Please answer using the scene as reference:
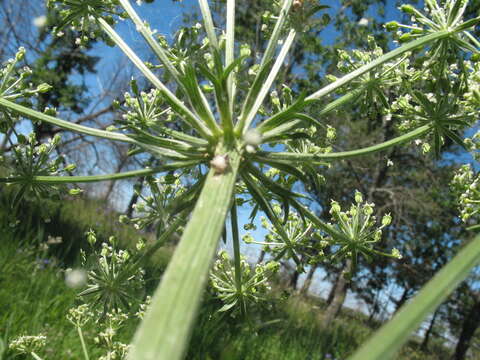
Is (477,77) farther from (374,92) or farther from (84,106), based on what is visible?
(84,106)

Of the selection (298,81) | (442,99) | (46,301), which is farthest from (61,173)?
(298,81)

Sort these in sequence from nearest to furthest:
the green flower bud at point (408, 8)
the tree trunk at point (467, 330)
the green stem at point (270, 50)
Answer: the green stem at point (270, 50)
the green flower bud at point (408, 8)
the tree trunk at point (467, 330)

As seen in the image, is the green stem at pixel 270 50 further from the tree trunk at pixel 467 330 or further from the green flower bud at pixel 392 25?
the tree trunk at pixel 467 330

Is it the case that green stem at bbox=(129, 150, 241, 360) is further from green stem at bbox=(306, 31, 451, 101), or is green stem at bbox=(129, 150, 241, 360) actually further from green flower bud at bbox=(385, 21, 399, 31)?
green flower bud at bbox=(385, 21, 399, 31)

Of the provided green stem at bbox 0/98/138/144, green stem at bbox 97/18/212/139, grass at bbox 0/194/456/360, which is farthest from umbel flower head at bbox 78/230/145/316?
green stem at bbox 97/18/212/139

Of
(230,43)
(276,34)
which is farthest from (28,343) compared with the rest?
(276,34)

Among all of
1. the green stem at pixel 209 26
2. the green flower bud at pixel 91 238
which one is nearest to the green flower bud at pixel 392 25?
the green stem at pixel 209 26
